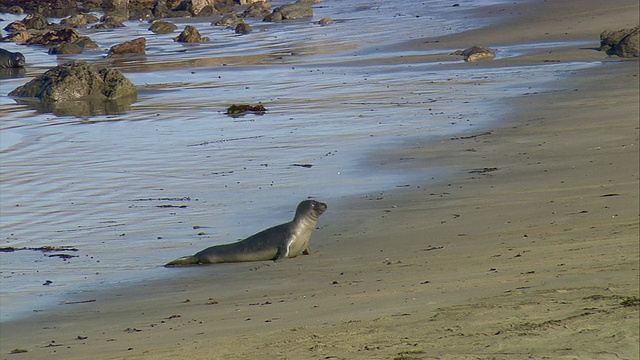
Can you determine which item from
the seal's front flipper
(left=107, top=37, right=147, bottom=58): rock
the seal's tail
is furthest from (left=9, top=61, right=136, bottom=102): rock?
the seal's front flipper

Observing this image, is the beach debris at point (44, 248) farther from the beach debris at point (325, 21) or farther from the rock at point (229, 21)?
the rock at point (229, 21)

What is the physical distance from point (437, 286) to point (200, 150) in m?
7.11

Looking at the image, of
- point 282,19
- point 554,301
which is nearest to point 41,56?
point 282,19

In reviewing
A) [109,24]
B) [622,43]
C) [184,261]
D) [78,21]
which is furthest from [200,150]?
[78,21]

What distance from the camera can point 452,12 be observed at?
31547 mm

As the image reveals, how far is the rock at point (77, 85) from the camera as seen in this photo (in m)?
18.7

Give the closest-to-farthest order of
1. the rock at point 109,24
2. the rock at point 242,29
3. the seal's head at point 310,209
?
the seal's head at point 310,209, the rock at point 242,29, the rock at point 109,24

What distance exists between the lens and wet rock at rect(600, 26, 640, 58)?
16.6 meters

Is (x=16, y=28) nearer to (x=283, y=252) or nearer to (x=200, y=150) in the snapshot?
(x=200, y=150)

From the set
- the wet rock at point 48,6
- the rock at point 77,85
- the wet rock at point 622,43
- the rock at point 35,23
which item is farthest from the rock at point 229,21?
the wet rock at point 622,43

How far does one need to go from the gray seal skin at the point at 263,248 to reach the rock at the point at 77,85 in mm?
11806

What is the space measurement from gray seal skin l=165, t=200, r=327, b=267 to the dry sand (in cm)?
11

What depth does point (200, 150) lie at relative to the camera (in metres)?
12.3

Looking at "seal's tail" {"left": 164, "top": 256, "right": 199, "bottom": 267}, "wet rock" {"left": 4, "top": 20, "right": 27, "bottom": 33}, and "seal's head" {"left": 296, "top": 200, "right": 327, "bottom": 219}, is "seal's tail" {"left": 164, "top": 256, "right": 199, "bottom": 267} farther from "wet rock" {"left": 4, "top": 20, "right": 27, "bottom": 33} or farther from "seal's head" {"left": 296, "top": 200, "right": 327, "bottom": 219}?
"wet rock" {"left": 4, "top": 20, "right": 27, "bottom": 33}
